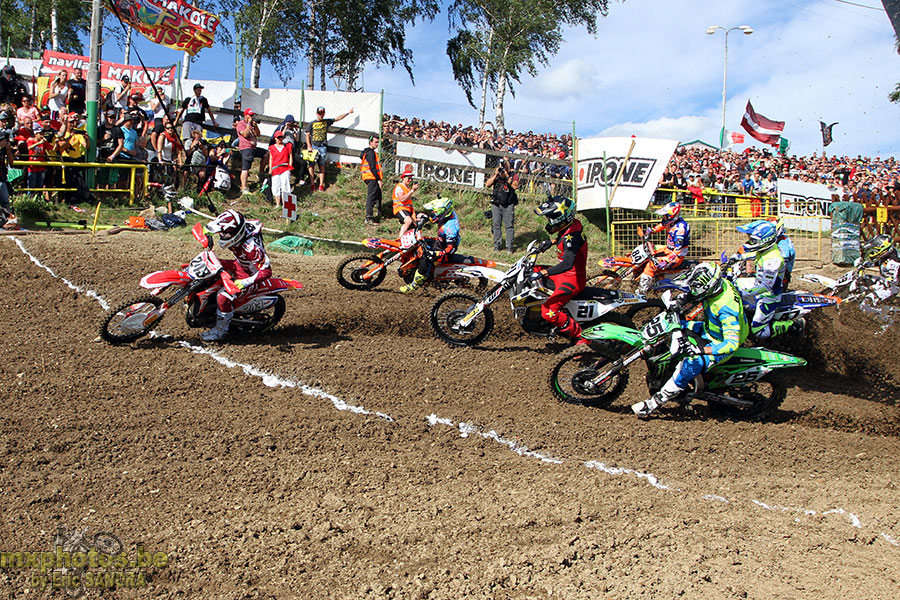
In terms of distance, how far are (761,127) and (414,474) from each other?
27.7 meters

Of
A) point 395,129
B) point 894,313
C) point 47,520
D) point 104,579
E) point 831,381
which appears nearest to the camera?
point 104,579

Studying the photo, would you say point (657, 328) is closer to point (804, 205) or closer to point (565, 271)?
point (565, 271)

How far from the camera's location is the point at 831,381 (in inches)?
328

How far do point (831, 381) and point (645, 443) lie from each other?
3.70m

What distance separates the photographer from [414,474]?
5.05 meters

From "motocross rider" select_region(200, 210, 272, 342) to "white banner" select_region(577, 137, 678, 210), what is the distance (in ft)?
33.3

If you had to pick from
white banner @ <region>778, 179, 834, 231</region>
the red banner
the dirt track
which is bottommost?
the dirt track

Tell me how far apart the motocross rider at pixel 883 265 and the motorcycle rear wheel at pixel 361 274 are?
21.7 ft

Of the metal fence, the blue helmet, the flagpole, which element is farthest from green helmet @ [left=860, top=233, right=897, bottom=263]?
the flagpole

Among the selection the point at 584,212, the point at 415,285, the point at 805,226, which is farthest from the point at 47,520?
the point at 805,226

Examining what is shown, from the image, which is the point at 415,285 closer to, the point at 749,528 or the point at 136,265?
the point at 136,265

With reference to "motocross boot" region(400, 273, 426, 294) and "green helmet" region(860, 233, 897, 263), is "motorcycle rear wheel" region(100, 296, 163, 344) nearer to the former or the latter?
"motocross boot" region(400, 273, 426, 294)

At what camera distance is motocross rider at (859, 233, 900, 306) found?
9.21 metres

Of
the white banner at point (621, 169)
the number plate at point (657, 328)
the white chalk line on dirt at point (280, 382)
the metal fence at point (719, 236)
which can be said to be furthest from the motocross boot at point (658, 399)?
the white banner at point (621, 169)
